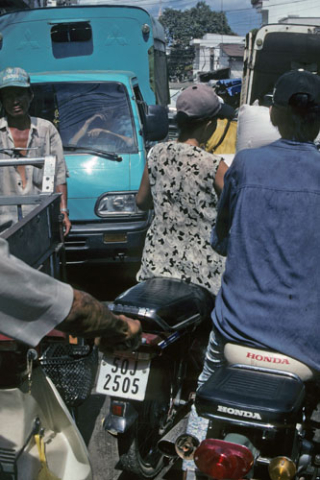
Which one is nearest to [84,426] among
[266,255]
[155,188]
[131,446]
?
[131,446]

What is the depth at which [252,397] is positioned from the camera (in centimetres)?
219

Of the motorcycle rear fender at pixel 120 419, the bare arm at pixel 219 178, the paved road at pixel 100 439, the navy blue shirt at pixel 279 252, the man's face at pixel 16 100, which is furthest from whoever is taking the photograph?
the man's face at pixel 16 100

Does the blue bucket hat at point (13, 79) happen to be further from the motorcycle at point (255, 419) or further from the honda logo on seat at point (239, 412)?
the honda logo on seat at point (239, 412)

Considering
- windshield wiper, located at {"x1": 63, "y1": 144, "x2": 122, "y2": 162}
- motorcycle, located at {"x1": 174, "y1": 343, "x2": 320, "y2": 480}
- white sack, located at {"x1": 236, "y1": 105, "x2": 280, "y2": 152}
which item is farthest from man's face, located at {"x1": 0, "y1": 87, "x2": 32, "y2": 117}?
motorcycle, located at {"x1": 174, "y1": 343, "x2": 320, "y2": 480}

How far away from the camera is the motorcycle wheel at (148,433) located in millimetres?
3023

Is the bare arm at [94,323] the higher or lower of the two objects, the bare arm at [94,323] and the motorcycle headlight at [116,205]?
the higher

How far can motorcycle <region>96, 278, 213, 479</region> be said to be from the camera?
2887 millimetres

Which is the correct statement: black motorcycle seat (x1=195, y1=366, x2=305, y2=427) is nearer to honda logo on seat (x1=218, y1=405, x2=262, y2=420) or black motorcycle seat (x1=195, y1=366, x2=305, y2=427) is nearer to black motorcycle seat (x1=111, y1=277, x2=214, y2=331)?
honda logo on seat (x1=218, y1=405, x2=262, y2=420)

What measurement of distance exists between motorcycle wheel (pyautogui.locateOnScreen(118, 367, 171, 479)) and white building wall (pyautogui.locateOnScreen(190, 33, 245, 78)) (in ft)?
221

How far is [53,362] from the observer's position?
2748 mm

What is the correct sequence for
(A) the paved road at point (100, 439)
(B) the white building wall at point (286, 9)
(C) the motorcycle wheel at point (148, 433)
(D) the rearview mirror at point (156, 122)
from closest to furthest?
(C) the motorcycle wheel at point (148, 433)
(A) the paved road at point (100, 439)
(D) the rearview mirror at point (156, 122)
(B) the white building wall at point (286, 9)

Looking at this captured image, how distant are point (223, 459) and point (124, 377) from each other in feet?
3.04

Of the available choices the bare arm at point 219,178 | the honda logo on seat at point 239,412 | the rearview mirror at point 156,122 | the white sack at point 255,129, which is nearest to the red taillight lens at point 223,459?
the honda logo on seat at point 239,412

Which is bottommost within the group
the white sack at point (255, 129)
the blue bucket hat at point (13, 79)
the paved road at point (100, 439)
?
the paved road at point (100, 439)
